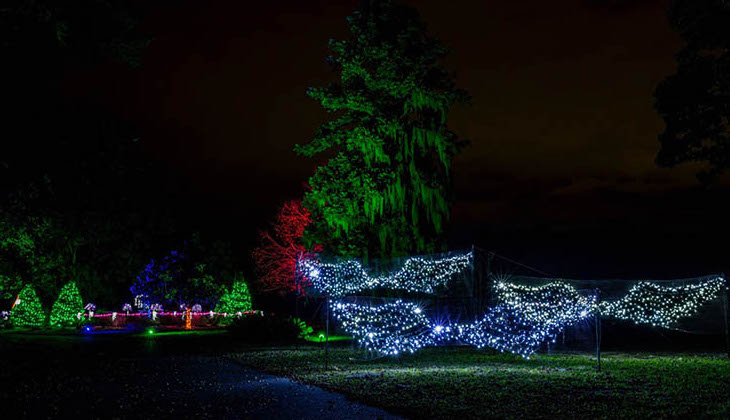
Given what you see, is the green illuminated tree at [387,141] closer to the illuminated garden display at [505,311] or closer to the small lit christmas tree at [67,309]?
the illuminated garden display at [505,311]

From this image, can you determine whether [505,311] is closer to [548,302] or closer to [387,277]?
[548,302]

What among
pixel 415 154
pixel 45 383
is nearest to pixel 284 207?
pixel 415 154

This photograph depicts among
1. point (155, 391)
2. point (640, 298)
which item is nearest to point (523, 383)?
point (155, 391)

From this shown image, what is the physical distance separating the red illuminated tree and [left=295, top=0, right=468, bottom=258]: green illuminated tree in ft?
22.3

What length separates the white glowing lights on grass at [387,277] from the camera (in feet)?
54.5

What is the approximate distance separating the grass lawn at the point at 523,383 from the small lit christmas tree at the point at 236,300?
15502 mm

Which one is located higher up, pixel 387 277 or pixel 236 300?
pixel 387 277

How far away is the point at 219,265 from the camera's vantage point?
3484cm

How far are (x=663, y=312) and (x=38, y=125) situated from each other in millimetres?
14716

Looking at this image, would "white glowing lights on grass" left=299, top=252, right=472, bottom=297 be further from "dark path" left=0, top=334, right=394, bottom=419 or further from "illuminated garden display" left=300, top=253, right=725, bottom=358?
"dark path" left=0, top=334, right=394, bottom=419

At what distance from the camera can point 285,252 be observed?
27.8 m

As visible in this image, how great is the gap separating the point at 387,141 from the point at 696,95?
8994 millimetres

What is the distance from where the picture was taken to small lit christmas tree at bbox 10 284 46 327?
101 feet

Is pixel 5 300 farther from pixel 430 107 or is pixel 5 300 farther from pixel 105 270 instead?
pixel 430 107
